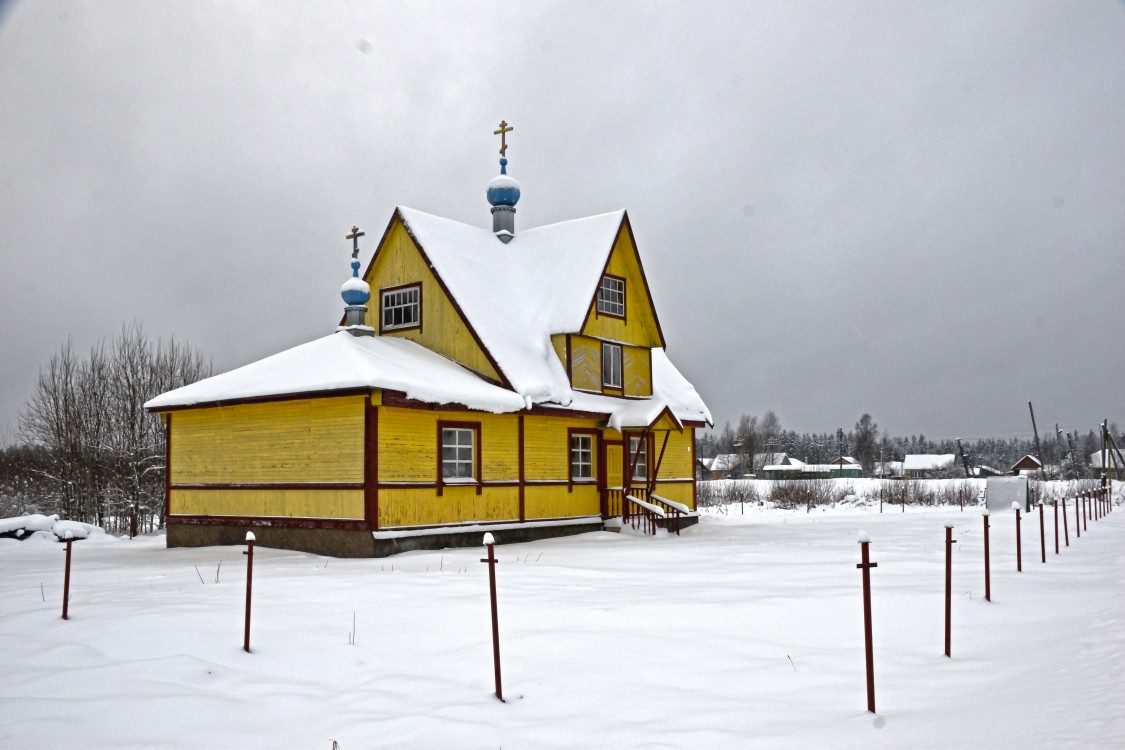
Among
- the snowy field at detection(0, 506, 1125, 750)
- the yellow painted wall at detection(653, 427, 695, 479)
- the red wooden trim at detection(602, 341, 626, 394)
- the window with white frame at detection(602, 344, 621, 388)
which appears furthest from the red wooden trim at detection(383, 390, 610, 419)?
the yellow painted wall at detection(653, 427, 695, 479)

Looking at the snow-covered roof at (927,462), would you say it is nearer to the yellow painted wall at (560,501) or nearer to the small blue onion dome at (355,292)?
the yellow painted wall at (560,501)

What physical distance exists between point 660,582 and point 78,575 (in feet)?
26.3

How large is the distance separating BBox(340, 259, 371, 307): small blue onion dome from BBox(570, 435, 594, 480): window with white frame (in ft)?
17.7

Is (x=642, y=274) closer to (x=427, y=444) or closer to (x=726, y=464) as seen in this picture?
(x=427, y=444)

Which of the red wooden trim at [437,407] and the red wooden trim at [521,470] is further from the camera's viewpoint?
the red wooden trim at [521,470]

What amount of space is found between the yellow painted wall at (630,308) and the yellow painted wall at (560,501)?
150 inches

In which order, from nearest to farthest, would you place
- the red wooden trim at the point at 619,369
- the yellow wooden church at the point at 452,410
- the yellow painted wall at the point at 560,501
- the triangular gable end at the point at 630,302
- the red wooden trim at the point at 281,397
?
the red wooden trim at the point at 281,397 → the yellow wooden church at the point at 452,410 → the yellow painted wall at the point at 560,501 → the red wooden trim at the point at 619,369 → the triangular gable end at the point at 630,302

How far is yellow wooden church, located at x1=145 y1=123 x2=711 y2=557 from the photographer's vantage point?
1689 cm

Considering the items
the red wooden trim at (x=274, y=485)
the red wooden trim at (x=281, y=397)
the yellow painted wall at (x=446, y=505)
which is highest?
the red wooden trim at (x=281, y=397)

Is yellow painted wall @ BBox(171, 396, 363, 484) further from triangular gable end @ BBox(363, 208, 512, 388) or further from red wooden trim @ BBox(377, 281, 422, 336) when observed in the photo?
red wooden trim @ BBox(377, 281, 422, 336)

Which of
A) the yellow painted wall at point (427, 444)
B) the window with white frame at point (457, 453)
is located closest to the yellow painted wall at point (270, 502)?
the yellow painted wall at point (427, 444)

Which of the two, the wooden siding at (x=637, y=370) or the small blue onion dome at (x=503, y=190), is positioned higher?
the small blue onion dome at (x=503, y=190)

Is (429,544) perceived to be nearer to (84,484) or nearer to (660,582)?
(660,582)

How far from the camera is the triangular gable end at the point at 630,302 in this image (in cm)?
2350
